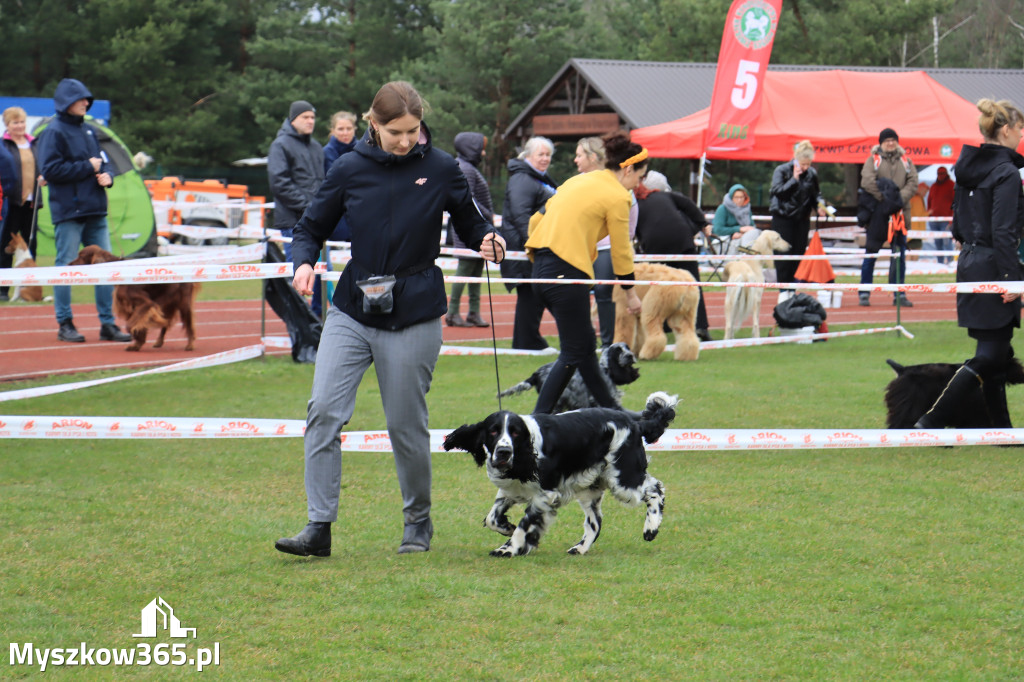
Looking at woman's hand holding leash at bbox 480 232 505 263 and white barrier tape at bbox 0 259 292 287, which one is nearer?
woman's hand holding leash at bbox 480 232 505 263

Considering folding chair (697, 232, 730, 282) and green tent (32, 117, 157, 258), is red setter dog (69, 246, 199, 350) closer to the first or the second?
green tent (32, 117, 157, 258)

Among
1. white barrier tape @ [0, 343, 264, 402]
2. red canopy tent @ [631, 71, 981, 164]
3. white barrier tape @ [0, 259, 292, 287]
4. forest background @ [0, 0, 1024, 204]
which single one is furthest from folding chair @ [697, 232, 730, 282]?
forest background @ [0, 0, 1024, 204]

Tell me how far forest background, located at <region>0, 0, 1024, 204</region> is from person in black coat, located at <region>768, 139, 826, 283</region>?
24237 millimetres

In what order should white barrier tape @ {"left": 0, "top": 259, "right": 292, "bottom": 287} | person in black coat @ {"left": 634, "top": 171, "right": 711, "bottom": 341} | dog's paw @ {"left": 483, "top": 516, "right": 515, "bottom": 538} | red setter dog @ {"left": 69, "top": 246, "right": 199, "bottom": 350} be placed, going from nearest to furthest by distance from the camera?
dog's paw @ {"left": 483, "top": 516, "right": 515, "bottom": 538}, white barrier tape @ {"left": 0, "top": 259, "right": 292, "bottom": 287}, red setter dog @ {"left": 69, "top": 246, "right": 199, "bottom": 350}, person in black coat @ {"left": 634, "top": 171, "right": 711, "bottom": 341}

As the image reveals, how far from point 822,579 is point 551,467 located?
3.52 ft

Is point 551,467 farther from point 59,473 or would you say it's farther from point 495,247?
point 59,473

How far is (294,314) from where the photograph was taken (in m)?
9.68

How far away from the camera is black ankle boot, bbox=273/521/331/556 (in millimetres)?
4262

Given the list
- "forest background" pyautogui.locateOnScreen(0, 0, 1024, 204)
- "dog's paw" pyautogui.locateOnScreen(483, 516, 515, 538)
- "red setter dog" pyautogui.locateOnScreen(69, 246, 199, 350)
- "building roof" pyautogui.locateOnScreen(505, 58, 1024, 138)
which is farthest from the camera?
"forest background" pyautogui.locateOnScreen(0, 0, 1024, 204)

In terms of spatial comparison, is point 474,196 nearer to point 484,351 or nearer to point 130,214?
point 484,351

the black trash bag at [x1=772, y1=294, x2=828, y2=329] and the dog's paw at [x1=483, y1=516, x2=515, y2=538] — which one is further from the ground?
the dog's paw at [x1=483, y1=516, x2=515, y2=538]

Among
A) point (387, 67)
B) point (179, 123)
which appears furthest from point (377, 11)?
point (179, 123)

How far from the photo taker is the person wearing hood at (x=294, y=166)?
9.73 metres

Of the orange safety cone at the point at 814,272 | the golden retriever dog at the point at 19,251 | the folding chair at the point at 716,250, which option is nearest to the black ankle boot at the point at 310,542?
the golden retriever dog at the point at 19,251
